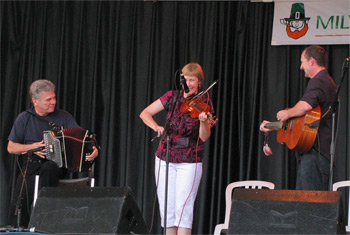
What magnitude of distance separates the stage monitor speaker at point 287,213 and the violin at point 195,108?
1208 millimetres

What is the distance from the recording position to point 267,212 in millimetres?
2719

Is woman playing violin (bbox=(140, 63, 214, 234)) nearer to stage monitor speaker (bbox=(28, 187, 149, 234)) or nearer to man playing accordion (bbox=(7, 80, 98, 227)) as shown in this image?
man playing accordion (bbox=(7, 80, 98, 227))

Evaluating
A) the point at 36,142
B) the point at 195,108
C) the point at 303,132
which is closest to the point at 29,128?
the point at 36,142

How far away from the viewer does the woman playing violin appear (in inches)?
160

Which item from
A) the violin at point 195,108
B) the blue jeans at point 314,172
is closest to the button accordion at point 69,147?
the violin at point 195,108

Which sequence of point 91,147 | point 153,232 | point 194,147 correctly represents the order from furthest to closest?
point 153,232, point 91,147, point 194,147

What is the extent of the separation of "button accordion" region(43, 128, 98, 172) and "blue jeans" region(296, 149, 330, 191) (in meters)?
1.93

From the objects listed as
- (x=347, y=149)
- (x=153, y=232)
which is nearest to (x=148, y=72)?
(x=153, y=232)

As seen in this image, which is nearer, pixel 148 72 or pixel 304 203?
pixel 304 203

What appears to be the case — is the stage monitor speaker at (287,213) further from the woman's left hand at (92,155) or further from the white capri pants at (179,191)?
the woman's left hand at (92,155)

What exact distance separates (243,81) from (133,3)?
1.55 meters

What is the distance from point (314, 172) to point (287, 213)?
3.97 feet

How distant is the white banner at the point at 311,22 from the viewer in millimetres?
5434

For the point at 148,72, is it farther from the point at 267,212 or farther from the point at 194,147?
the point at 267,212
